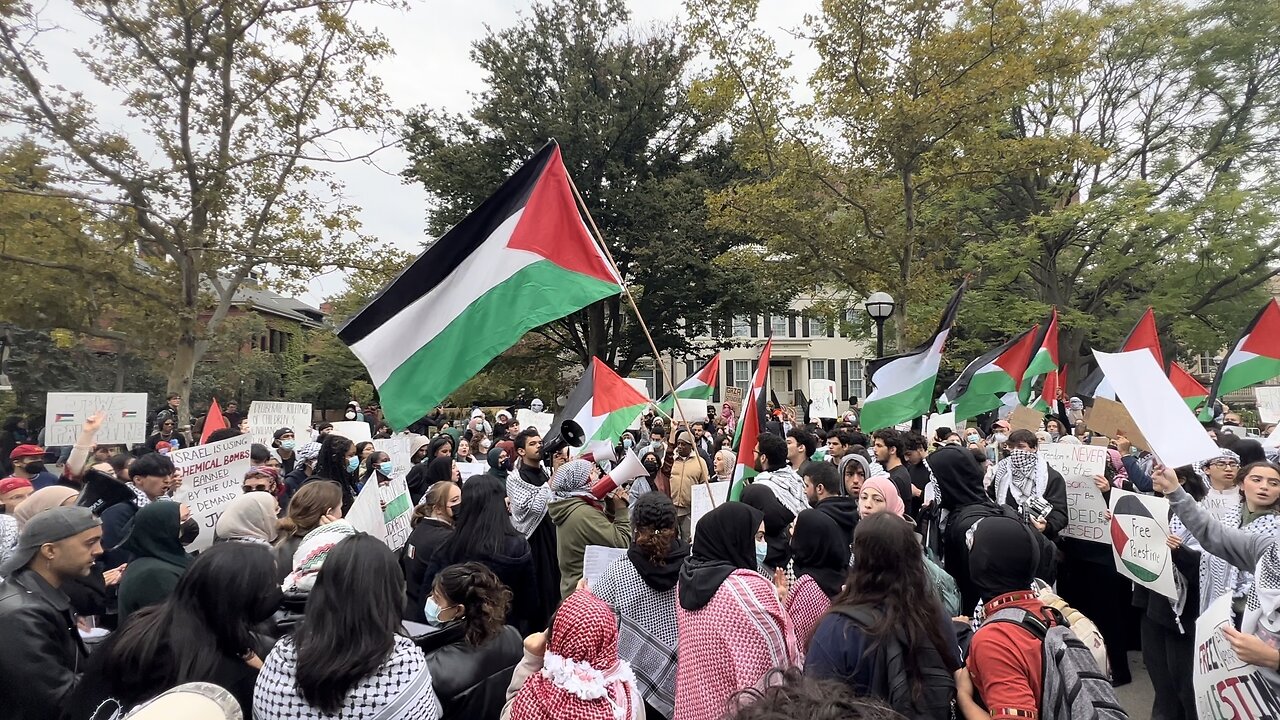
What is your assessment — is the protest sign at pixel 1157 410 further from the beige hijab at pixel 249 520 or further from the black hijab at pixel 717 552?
the beige hijab at pixel 249 520

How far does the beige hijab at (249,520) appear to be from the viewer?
446 centimetres

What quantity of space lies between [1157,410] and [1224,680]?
1341mm

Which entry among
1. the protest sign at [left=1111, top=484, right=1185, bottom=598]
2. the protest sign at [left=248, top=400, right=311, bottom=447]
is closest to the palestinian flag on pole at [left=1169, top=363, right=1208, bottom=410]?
the protest sign at [left=1111, top=484, right=1185, bottom=598]

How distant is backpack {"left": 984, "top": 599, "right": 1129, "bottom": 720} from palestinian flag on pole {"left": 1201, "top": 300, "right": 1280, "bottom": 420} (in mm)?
7846

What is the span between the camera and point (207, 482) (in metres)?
6.41

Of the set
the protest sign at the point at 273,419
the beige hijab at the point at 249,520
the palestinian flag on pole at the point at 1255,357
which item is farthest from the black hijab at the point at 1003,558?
the protest sign at the point at 273,419

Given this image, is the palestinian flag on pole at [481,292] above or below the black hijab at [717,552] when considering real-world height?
above

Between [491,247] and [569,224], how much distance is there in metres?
0.60

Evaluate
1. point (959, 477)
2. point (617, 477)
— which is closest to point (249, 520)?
point (617, 477)

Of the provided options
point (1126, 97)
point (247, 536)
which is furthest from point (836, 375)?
point (247, 536)

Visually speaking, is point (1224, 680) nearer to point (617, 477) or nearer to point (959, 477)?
point (959, 477)

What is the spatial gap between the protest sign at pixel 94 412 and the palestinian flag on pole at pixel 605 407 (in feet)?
20.3

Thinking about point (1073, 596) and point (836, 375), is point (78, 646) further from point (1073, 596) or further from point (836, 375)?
point (836, 375)

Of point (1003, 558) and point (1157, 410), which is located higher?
point (1157, 410)
